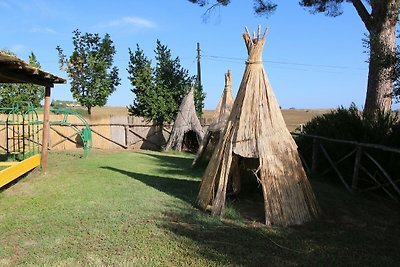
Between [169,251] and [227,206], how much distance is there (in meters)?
2.20

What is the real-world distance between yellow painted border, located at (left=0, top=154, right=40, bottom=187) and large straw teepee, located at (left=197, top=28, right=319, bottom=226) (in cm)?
361

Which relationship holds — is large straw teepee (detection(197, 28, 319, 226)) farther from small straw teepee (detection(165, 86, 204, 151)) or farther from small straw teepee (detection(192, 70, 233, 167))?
small straw teepee (detection(165, 86, 204, 151))

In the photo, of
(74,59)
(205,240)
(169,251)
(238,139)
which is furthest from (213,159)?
(74,59)

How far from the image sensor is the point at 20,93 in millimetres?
17484

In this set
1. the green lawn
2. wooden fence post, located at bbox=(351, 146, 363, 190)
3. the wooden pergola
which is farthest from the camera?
wooden fence post, located at bbox=(351, 146, 363, 190)

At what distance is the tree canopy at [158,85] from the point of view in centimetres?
1831

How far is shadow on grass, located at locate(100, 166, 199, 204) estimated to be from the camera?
708 centimetres

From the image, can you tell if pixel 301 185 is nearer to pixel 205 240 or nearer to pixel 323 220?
pixel 323 220

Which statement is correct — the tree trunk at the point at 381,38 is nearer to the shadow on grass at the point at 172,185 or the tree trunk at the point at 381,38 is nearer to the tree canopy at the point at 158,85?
the shadow on grass at the point at 172,185

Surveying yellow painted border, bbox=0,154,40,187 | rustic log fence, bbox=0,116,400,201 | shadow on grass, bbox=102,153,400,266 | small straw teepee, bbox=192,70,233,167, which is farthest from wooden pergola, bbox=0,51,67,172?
rustic log fence, bbox=0,116,400,201

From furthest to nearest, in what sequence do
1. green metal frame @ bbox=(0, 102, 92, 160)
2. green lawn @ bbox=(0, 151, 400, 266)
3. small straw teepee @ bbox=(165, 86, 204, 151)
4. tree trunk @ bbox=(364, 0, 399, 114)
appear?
small straw teepee @ bbox=(165, 86, 204, 151) → green metal frame @ bbox=(0, 102, 92, 160) → tree trunk @ bbox=(364, 0, 399, 114) → green lawn @ bbox=(0, 151, 400, 266)

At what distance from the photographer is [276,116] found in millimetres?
5887

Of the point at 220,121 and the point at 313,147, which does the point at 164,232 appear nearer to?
the point at 220,121

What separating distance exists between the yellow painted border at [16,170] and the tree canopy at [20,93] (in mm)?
8434
